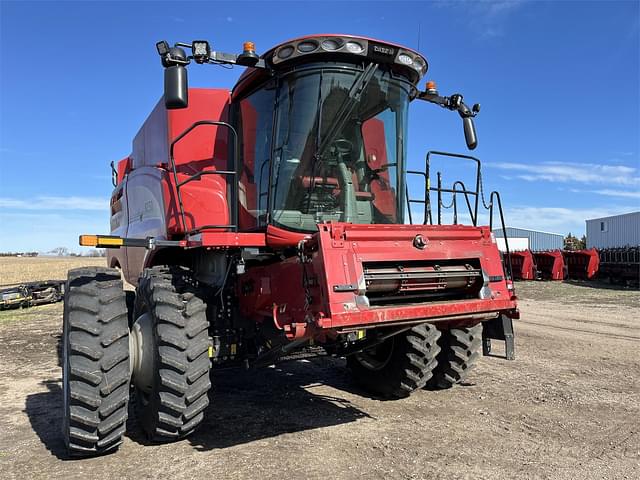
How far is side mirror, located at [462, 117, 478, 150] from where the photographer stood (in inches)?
221

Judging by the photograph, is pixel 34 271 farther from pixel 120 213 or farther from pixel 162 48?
pixel 162 48

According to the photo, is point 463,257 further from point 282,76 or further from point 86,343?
point 86,343

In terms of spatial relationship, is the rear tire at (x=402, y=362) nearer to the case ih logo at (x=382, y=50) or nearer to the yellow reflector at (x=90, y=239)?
the case ih logo at (x=382, y=50)

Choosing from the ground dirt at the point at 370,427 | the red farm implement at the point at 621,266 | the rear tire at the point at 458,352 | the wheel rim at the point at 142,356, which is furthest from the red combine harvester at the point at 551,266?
the wheel rim at the point at 142,356

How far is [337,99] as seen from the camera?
14.7 feet

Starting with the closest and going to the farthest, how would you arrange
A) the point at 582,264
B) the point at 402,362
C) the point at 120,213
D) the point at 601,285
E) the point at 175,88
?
the point at 175,88, the point at 402,362, the point at 120,213, the point at 601,285, the point at 582,264

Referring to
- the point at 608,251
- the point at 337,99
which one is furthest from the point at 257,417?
the point at 608,251

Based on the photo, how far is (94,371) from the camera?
13.1 feet

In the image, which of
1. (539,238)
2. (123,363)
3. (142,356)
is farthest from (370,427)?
(539,238)

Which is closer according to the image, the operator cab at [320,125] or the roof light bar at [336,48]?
the roof light bar at [336,48]

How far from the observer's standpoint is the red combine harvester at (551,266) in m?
23.9

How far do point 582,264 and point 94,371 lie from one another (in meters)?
24.2

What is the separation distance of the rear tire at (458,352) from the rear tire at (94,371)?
11.1ft

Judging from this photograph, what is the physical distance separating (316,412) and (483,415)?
65.3 inches
